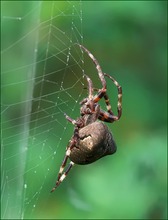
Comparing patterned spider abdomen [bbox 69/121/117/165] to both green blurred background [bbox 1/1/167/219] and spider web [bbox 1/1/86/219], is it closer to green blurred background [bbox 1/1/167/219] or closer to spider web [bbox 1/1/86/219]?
green blurred background [bbox 1/1/167/219]

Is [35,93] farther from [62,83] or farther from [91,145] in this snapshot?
[91,145]

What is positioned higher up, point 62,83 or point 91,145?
point 91,145

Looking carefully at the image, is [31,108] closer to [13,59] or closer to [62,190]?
[13,59]

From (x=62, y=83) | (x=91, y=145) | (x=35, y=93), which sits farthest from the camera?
(x=35, y=93)

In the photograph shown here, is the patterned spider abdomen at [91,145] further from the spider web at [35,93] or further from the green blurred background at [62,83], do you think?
the spider web at [35,93]

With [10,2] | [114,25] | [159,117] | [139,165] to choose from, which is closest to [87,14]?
[114,25]

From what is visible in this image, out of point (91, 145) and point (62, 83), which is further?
point (62, 83)

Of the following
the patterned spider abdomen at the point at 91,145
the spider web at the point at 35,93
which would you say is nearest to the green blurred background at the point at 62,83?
the spider web at the point at 35,93

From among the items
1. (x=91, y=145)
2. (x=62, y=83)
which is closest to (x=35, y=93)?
(x=62, y=83)
